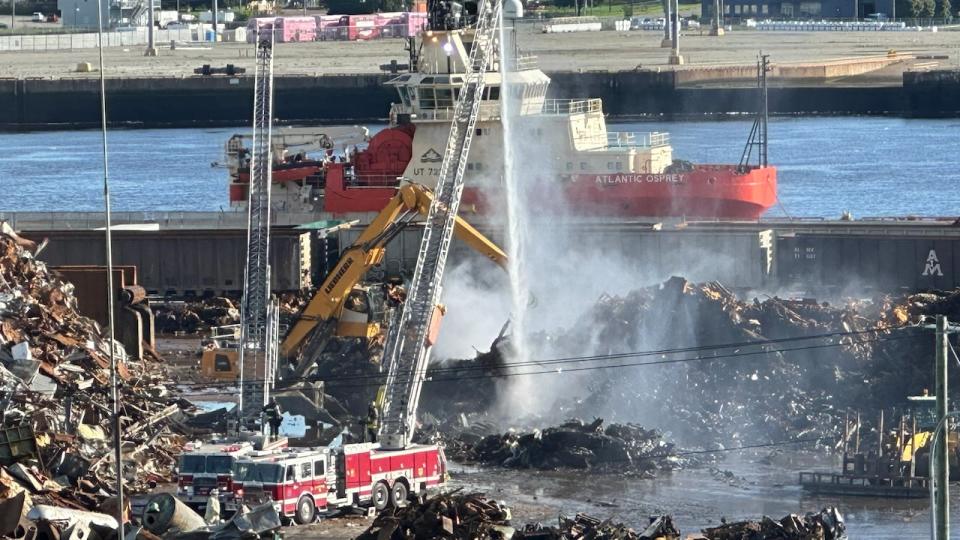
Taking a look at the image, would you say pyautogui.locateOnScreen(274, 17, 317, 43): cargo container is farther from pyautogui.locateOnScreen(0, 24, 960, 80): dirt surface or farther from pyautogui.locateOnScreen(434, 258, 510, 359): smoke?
pyautogui.locateOnScreen(434, 258, 510, 359): smoke

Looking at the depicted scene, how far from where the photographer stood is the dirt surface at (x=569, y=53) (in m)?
141

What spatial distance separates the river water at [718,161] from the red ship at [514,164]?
18.3 meters

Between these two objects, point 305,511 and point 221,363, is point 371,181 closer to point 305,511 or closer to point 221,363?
point 221,363

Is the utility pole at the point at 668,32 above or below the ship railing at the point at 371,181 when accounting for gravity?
above

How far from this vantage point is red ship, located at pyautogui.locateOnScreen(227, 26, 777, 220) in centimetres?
5769

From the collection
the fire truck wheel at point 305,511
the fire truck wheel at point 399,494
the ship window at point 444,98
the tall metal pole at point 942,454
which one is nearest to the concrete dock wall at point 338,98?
the ship window at point 444,98

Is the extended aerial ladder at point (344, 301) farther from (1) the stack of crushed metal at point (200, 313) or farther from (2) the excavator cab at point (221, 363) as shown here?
(1) the stack of crushed metal at point (200, 313)

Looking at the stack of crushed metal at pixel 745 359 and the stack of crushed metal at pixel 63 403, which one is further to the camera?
the stack of crushed metal at pixel 745 359

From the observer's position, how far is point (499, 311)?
48.6 m

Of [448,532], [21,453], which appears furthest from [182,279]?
[448,532]

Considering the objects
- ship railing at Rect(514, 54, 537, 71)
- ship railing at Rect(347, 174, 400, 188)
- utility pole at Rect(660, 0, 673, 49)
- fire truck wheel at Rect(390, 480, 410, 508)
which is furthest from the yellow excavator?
utility pole at Rect(660, 0, 673, 49)

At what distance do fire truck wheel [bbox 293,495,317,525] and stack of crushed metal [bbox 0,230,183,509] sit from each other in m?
3.37

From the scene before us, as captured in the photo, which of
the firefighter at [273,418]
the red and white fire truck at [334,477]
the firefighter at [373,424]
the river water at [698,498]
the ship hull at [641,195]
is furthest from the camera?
the ship hull at [641,195]

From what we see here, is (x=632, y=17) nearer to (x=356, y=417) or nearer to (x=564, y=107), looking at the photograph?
(x=564, y=107)
